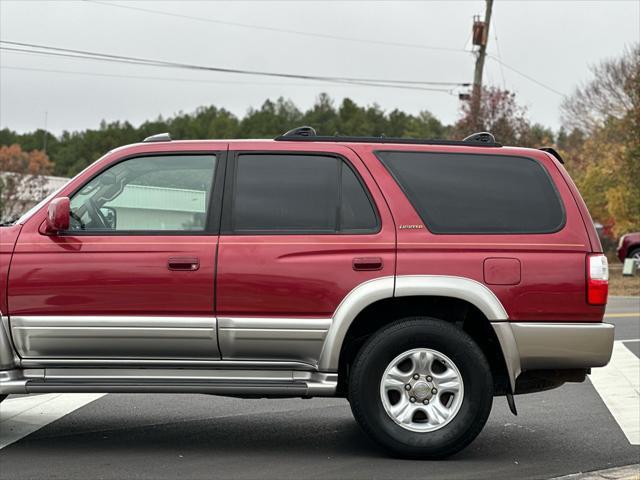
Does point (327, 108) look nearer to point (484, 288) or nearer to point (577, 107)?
point (577, 107)

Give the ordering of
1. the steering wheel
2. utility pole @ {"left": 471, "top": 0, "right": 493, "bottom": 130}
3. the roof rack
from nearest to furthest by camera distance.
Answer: the steering wheel, the roof rack, utility pole @ {"left": 471, "top": 0, "right": 493, "bottom": 130}

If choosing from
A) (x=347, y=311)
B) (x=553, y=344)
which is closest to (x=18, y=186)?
(x=347, y=311)

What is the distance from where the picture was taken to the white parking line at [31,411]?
800 cm

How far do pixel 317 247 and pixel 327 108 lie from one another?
490ft

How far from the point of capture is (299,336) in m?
7.00

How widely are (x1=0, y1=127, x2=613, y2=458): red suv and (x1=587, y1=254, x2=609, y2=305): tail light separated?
0.01 meters

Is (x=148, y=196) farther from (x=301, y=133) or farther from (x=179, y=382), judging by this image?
(x=179, y=382)

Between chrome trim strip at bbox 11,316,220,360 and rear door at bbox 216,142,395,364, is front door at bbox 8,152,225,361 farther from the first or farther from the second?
rear door at bbox 216,142,395,364

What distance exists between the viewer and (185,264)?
7055 millimetres

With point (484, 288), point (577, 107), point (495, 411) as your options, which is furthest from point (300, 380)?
point (577, 107)

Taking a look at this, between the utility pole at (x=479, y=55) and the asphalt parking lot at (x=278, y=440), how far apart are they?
26386 mm

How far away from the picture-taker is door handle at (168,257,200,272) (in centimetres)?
705

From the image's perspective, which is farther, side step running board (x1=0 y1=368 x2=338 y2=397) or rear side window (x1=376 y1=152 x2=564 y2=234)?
rear side window (x1=376 y1=152 x2=564 y2=234)

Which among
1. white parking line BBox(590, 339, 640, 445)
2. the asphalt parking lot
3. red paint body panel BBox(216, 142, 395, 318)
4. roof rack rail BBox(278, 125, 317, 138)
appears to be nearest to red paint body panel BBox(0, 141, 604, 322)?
red paint body panel BBox(216, 142, 395, 318)
